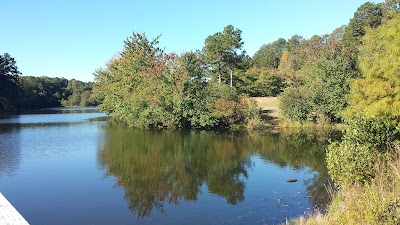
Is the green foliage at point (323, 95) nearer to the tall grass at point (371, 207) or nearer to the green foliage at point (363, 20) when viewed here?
the green foliage at point (363, 20)

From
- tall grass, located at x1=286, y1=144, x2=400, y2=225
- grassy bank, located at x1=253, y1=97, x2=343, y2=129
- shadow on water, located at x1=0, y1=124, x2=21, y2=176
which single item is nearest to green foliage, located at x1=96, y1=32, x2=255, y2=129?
grassy bank, located at x1=253, y1=97, x2=343, y2=129

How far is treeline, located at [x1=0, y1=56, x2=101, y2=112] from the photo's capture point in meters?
85.6

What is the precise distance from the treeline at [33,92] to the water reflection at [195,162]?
42218mm

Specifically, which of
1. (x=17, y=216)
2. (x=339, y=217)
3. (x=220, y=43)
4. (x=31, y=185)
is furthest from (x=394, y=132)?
(x=220, y=43)

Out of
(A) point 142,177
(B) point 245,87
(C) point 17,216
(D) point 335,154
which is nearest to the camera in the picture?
(C) point 17,216

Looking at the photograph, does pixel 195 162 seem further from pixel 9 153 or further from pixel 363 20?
pixel 363 20

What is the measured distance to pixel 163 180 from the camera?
56.8ft

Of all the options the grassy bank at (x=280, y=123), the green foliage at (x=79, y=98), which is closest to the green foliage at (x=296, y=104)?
the grassy bank at (x=280, y=123)

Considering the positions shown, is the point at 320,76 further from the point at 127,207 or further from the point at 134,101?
the point at 127,207

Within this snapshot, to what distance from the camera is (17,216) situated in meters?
10.5

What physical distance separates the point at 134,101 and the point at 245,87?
2540 centimetres

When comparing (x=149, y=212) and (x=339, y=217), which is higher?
(x=339, y=217)

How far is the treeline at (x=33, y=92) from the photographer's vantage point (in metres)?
85.6

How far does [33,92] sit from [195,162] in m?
96.8
